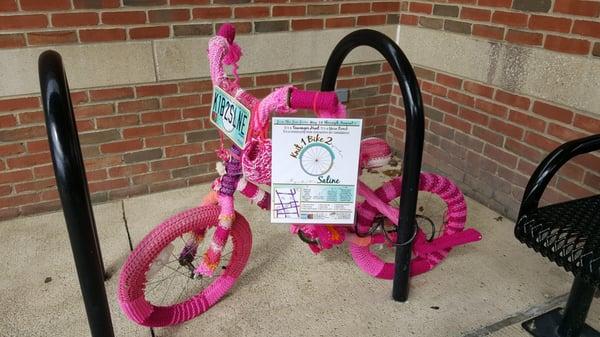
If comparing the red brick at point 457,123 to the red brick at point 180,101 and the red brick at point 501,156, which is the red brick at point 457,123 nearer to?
the red brick at point 501,156

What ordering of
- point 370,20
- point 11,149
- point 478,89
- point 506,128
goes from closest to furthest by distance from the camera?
point 11,149 → point 506,128 → point 478,89 → point 370,20

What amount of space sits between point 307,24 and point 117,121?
1.34 metres

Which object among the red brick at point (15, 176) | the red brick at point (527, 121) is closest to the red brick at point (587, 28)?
the red brick at point (527, 121)

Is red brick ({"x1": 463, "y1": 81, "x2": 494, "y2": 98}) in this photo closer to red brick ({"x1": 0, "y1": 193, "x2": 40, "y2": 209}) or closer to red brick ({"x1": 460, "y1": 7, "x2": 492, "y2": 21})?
red brick ({"x1": 460, "y1": 7, "x2": 492, "y2": 21})

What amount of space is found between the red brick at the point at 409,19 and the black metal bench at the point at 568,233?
1789 mm

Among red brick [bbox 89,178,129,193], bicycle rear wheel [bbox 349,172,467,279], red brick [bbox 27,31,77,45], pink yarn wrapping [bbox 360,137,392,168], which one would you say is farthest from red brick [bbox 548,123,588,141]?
red brick [bbox 27,31,77,45]

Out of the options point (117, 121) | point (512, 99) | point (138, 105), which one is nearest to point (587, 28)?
point (512, 99)

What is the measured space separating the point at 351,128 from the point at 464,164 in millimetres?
1605

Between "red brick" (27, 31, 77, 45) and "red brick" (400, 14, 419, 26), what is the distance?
2.13 metres

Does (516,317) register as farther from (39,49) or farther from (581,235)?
(39,49)

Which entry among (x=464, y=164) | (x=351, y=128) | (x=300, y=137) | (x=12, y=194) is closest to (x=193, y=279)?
Result: (x=300, y=137)

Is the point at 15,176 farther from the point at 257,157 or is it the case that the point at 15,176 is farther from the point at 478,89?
the point at 478,89

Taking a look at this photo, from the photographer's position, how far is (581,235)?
1552 mm

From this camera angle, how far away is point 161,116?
293cm
